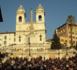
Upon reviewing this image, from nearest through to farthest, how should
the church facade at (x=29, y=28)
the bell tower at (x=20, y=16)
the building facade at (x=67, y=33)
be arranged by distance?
the church facade at (x=29, y=28)
the bell tower at (x=20, y=16)
the building facade at (x=67, y=33)

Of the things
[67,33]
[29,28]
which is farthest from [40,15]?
[67,33]

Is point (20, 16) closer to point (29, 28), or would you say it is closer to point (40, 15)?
point (29, 28)

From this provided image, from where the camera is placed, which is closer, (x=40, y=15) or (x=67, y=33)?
(x=40, y=15)

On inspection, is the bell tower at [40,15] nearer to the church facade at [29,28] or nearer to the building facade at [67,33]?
the church facade at [29,28]

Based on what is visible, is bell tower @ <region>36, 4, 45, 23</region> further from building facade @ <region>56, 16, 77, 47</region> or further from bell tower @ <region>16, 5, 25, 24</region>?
building facade @ <region>56, 16, 77, 47</region>

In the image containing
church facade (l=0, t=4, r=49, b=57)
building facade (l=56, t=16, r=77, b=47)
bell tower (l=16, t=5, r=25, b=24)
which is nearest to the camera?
church facade (l=0, t=4, r=49, b=57)

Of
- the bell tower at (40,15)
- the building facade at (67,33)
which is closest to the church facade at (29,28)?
the bell tower at (40,15)

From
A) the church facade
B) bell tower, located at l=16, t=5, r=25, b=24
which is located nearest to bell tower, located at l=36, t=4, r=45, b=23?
the church facade

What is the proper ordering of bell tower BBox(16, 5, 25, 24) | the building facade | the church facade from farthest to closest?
the building facade → bell tower BBox(16, 5, 25, 24) → the church facade

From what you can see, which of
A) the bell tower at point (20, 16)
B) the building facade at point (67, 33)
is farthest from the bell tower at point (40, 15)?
the building facade at point (67, 33)

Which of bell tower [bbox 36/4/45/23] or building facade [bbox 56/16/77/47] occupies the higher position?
bell tower [bbox 36/4/45/23]

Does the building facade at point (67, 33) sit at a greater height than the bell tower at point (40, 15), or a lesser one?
lesser

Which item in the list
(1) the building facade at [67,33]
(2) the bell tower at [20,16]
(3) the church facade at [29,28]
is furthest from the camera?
(1) the building facade at [67,33]

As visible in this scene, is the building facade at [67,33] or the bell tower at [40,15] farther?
the building facade at [67,33]
